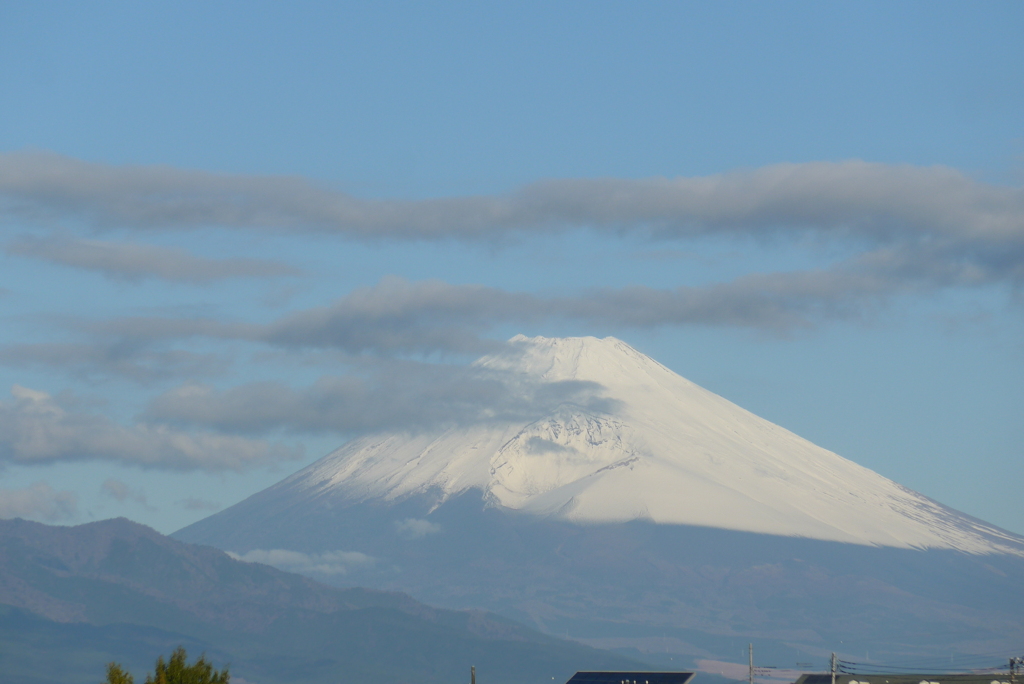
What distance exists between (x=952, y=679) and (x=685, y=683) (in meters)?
18.1

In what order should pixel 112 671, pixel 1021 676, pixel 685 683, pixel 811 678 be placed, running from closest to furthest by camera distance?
pixel 112 671
pixel 1021 676
pixel 685 683
pixel 811 678

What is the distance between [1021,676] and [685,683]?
763 inches

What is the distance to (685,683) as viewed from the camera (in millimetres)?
82750

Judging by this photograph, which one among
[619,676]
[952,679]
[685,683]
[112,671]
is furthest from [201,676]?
[952,679]

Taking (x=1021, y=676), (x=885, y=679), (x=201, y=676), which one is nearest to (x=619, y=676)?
(x=885, y=679)

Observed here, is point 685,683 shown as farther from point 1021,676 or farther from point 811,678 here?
point 1021,676

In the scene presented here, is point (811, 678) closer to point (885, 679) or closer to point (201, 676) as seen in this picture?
point (885, 679)

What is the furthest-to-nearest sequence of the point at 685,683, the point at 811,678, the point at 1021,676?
the point at 811,678 → the point at 685,683 → the point at 1021,676

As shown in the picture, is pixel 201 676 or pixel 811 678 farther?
pixel 811 678

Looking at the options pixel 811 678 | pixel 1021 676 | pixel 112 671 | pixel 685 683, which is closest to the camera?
pixel 112 671

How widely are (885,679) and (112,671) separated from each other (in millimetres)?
54639

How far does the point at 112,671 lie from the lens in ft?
164

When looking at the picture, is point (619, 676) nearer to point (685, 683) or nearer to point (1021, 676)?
point (685, 683)

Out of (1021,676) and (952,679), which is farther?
(952,679)
